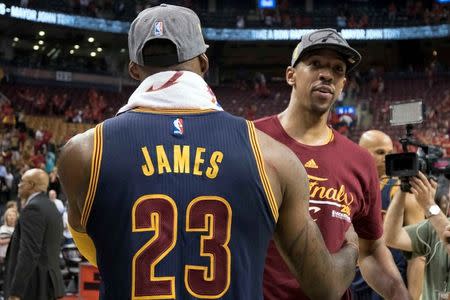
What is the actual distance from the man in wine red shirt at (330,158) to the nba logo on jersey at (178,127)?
1178mm

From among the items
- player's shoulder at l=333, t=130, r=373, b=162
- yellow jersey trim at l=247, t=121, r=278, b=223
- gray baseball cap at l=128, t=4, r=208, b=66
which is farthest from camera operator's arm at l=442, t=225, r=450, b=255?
gray baseball cap at l=128, t=4, r=208, b=66

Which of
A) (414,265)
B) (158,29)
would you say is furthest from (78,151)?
(414,265)

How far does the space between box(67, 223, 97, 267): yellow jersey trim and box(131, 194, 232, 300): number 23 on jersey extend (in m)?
0.23

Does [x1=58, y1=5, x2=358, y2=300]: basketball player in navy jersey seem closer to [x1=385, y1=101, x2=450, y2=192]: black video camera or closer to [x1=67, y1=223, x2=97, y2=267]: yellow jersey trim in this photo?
[x1=67, y1=223, x2=97, y2=267]: yellow jersey trim

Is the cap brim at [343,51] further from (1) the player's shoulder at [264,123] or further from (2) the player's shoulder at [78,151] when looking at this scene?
(2) the player's shoulder at [78,151]

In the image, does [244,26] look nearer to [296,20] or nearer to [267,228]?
[296,20]

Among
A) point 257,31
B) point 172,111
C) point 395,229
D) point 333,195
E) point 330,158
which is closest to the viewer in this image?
point 172,111

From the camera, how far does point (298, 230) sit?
6.75 ft

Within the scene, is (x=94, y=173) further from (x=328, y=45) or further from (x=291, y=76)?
(x=291, y=76)

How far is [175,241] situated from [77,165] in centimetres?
31

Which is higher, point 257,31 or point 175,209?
point 257,31

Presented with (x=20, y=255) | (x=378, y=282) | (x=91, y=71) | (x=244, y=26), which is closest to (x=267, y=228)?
(x=378, y=282)

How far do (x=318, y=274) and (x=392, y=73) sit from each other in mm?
29115

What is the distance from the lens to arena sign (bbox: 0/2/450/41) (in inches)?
1144
